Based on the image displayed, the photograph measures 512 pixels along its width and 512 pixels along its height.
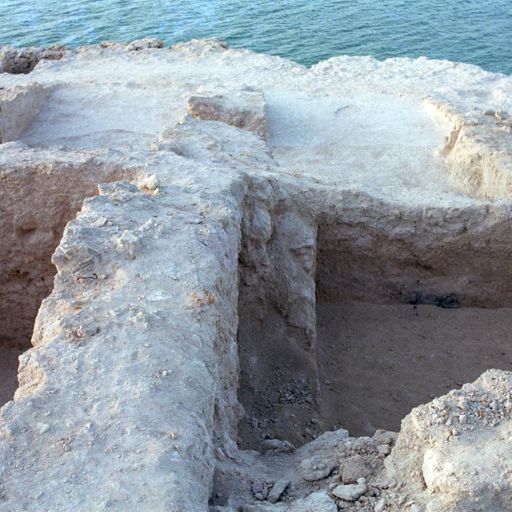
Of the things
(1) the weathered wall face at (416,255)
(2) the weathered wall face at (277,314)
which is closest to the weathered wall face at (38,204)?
(2) the weathered wall face at (277,314)

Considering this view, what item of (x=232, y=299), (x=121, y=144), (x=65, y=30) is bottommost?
(x=65, y=30)

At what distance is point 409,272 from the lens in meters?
7.97

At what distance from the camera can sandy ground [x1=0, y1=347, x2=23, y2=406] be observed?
7.14m

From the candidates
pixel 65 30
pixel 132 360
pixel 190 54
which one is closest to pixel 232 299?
pixel 132 360

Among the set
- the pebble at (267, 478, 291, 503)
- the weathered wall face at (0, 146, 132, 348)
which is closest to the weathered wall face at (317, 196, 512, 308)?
the weathered wall face at (0, 146, 132, 348)

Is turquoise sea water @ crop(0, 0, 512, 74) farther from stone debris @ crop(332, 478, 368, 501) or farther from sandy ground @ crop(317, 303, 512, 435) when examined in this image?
stone debris @ crop(332, 478, 368, 501)

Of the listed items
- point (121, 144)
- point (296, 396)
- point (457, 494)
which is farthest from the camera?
point (121, 144)

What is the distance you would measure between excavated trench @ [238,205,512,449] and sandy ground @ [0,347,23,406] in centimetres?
259

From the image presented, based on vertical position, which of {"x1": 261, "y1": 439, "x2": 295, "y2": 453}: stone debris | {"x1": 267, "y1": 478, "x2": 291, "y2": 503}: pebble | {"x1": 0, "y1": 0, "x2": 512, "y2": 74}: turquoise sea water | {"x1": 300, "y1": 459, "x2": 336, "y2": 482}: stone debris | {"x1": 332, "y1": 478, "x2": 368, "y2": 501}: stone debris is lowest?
{"x1": 0, "y1": 0, "x2": 512, "y2": 74}: turquoise sea water

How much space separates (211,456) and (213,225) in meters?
2.13

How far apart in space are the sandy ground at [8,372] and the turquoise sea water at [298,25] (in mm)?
12568

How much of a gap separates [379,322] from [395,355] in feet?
1.74

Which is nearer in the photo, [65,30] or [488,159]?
[488,159]

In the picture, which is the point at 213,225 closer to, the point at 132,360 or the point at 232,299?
the point at 232,299
